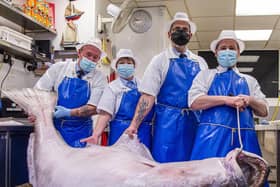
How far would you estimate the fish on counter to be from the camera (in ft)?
3.31

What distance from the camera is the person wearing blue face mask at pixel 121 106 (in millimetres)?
2730

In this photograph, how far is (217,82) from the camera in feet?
7.34

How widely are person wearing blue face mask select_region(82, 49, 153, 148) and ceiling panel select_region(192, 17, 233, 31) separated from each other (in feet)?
12.0

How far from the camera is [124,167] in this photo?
4.00 feet

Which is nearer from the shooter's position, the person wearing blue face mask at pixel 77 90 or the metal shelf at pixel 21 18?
the person wearing blue face mask at pixel 77 90

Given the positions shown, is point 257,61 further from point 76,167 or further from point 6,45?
point 76,167

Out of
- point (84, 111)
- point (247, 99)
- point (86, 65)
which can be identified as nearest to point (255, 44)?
point (86, 65)

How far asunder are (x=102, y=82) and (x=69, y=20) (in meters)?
1.57

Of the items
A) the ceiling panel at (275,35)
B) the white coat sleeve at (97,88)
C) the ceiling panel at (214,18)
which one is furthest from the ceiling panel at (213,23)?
the white coat sleeve at (97,88)

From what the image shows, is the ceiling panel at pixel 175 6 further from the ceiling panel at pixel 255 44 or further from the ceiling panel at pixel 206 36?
the ceiling panel at pixel 255 44

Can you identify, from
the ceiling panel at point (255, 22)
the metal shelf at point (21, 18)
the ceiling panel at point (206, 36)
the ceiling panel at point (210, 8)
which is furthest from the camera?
the ceiling panel at point (206, 36)

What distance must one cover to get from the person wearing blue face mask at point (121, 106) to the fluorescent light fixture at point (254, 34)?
4.72 meters

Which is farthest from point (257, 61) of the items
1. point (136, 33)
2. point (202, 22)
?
point (136, 33)

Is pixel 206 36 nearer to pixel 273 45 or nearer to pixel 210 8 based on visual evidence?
pixel 273 45
